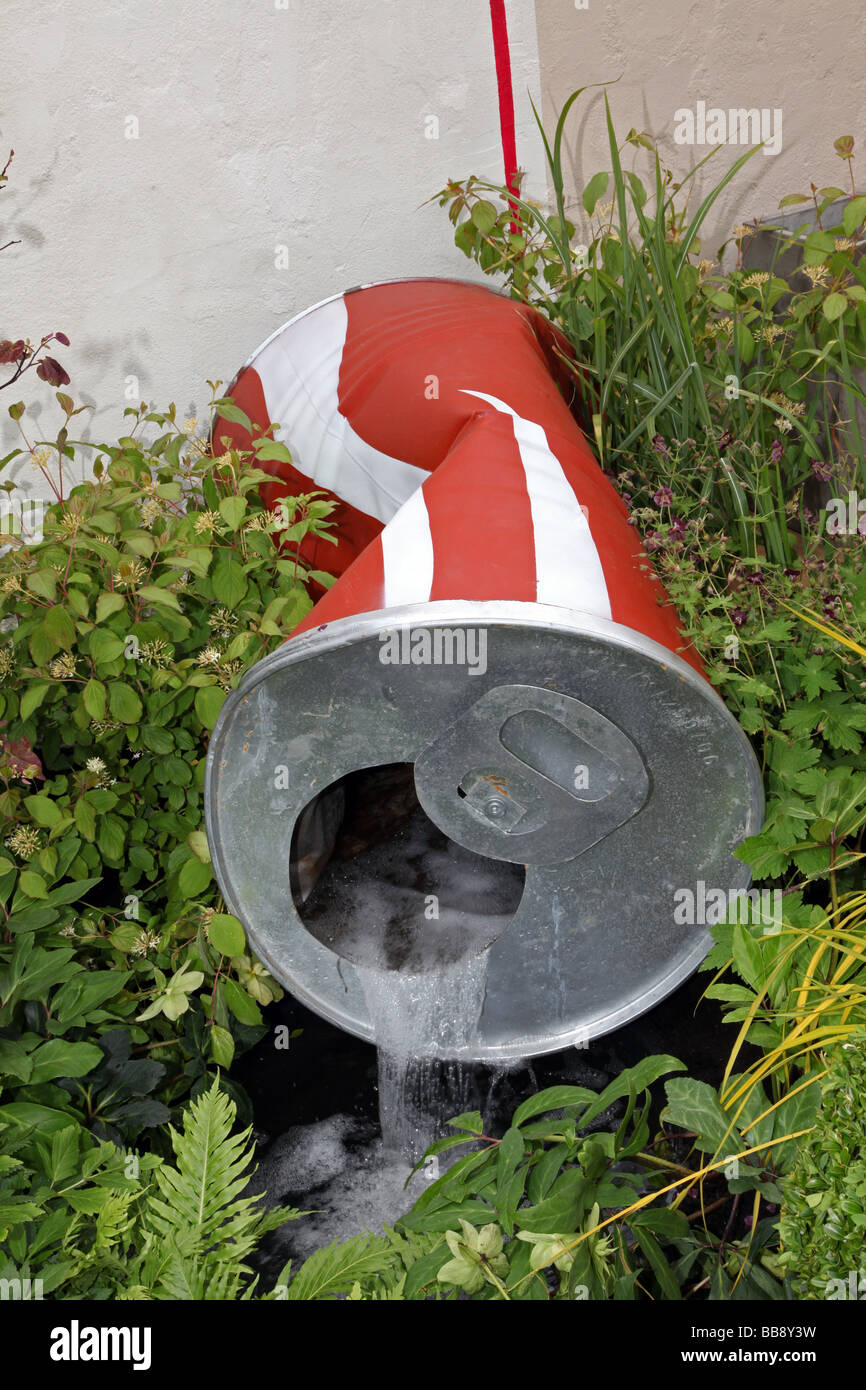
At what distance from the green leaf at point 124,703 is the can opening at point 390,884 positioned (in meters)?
0.36

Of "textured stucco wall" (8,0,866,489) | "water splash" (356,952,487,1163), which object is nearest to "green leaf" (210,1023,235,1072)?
"water splash" (356,952,487,1163)

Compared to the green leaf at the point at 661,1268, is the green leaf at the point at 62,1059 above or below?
above

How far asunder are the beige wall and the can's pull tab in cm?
183

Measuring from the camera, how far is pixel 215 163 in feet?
8.77

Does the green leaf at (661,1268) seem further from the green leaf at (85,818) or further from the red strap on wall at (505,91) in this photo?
the red strap on wall at (505,91)

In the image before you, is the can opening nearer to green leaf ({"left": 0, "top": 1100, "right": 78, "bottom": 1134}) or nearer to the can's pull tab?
the can's pull tab

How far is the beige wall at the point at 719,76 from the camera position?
2.72 meters

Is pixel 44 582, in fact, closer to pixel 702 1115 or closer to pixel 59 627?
pixel 59 627

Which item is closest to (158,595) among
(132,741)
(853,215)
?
(132,741)

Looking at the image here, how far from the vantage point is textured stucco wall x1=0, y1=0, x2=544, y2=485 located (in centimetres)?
259

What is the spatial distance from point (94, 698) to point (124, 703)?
2.3 inches

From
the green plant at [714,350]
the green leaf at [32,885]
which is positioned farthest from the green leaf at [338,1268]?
the green plant at [714,350]

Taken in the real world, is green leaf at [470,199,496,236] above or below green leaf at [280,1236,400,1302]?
above
